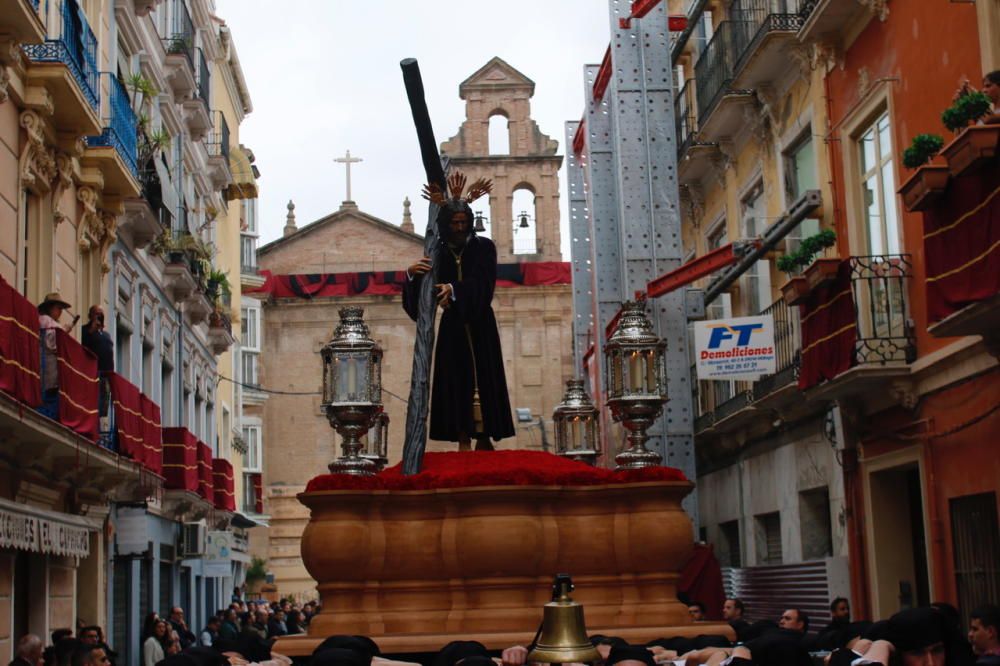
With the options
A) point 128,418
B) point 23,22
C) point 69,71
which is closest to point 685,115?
point 128,418

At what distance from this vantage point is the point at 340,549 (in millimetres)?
10078

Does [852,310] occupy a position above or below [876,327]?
above

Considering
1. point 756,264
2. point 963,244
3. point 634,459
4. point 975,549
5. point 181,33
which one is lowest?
point 975,549

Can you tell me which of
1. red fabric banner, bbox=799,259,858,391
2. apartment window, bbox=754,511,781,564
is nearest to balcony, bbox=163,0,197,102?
apartment window, bbox=754,511,781,564

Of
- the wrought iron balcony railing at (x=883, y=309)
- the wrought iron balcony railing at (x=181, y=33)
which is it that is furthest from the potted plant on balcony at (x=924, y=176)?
the wrought iron balcony railing at (x=181, y=33)

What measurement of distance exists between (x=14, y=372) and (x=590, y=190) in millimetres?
11580

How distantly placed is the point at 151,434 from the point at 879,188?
426 inches

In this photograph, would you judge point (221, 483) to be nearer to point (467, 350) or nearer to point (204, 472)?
point (204, 472)

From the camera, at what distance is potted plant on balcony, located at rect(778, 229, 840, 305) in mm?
15102

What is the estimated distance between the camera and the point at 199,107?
96.0 ft

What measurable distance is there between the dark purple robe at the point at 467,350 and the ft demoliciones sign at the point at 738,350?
6831mm

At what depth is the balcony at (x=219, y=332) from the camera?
→ 3218 centimetres

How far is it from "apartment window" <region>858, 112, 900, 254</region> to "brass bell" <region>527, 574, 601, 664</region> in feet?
34.0

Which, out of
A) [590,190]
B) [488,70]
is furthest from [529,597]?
[488,70]
